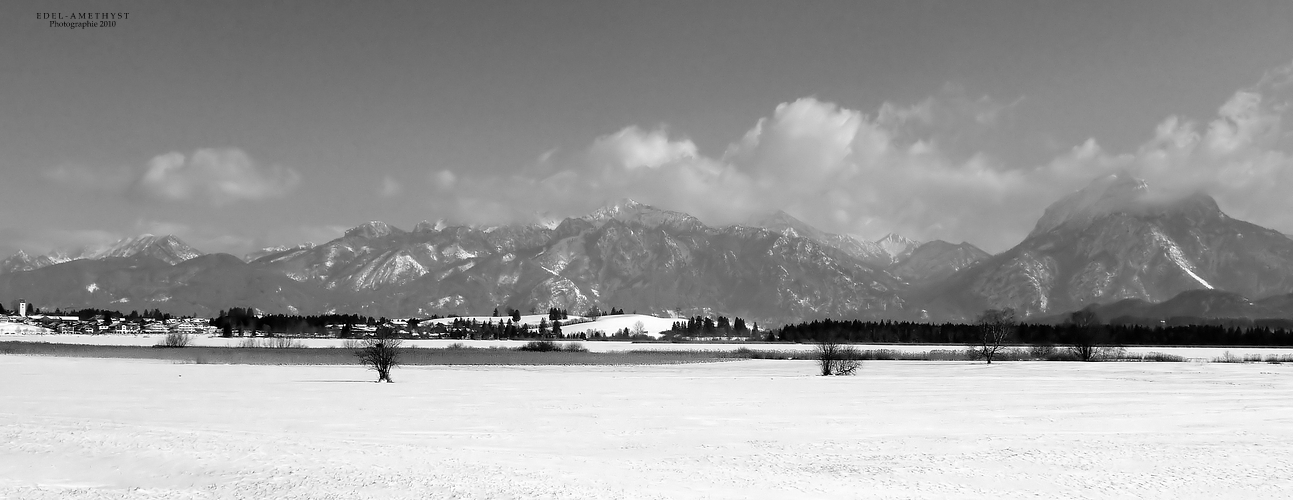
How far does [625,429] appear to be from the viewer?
90.3 ft

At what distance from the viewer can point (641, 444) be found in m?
23.9

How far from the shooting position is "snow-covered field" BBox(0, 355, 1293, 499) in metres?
17.0

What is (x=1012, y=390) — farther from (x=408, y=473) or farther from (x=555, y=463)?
(x=408, y=473)

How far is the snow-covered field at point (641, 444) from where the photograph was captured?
16953mm

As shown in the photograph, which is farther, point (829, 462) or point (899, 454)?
point (899, 454)

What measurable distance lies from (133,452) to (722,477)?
13637mm

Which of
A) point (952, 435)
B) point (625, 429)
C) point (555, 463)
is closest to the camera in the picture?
point (555, 463)

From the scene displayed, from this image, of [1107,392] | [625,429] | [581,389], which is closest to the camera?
[625,429]

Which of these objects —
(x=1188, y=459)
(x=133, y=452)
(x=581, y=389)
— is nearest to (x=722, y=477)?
(x=1188, y=459)

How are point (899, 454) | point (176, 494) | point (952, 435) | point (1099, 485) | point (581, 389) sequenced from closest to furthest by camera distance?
point (176, 494)
point (1099, 485)
point (899, 454)
point (952, 435)
point (581, 389)

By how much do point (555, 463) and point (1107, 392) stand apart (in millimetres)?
35546

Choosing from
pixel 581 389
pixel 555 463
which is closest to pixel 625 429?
pixel 555 463

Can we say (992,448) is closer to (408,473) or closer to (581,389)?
(408,473)

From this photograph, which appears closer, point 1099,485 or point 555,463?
point 1099,485
